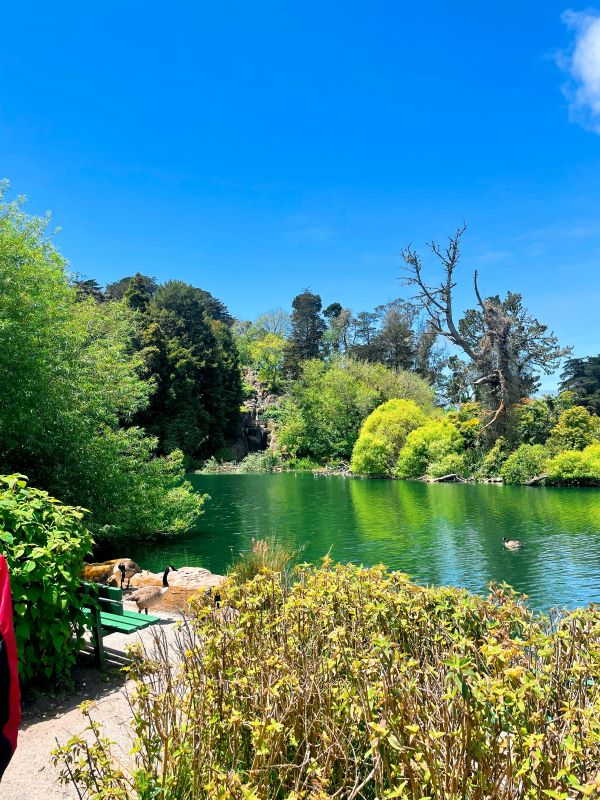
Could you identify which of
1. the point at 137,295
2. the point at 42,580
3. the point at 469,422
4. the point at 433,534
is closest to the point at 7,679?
the point at 42,580

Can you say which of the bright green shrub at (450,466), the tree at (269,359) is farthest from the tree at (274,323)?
the bright green shrub at (450,466)

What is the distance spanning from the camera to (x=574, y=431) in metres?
27.2

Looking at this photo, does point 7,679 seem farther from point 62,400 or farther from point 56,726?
point 62,400

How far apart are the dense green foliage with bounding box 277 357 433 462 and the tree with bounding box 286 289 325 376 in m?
15.5

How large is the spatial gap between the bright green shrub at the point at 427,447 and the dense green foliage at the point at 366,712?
2974cm

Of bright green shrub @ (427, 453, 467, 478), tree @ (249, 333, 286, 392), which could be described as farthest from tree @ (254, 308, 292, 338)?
bright green shrub @ (427, 453, 467, 478)

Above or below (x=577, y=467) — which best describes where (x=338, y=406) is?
above

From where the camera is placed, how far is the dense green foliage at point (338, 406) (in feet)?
142

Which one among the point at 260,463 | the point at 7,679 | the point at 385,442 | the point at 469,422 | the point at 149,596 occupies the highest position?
the point at 469,422

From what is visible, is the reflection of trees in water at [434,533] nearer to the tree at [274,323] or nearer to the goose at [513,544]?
the goose at [513,544]

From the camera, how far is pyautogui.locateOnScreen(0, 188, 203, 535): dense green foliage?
8.98 meters

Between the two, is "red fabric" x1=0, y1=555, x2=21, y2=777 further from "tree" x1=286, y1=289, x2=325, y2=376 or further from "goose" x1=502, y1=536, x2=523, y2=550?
"tree" x1=286, y1=289, x2=325, y2=376

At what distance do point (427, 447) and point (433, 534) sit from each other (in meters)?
19.1

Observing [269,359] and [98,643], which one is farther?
[269,359]
